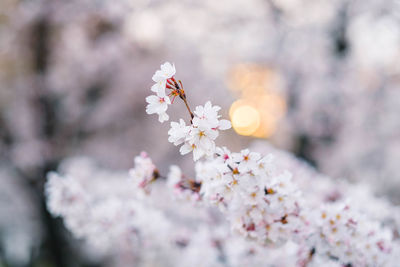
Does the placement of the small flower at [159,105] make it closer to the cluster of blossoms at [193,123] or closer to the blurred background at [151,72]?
the cluster of blossoms at [193,123]

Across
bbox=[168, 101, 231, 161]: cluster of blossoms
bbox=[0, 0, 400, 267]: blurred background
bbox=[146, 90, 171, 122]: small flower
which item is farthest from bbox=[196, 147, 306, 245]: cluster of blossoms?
bbox=[0, 0, 400, 267]: blurred background

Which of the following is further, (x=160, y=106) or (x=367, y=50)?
(x=367, y=50)

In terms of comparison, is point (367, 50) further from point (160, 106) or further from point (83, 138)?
point (83, 138)

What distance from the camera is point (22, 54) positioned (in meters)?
6.00

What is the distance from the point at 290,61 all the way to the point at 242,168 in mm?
5206

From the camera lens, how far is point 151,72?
25.2 ft

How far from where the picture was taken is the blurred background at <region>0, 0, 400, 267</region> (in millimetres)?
5312

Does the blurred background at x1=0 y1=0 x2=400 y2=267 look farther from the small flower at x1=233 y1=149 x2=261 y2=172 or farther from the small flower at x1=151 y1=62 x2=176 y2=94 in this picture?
the small flower at x1=151 y1=62 x2=176 y2=94

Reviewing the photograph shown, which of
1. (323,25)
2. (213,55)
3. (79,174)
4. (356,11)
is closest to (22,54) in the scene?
(79,174)

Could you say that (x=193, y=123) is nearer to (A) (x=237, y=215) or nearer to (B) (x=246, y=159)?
(B) (x=246, y=159)

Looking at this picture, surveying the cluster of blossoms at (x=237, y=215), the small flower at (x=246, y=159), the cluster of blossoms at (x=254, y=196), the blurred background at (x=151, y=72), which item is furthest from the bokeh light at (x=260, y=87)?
the small flower at (x=246, y=159)

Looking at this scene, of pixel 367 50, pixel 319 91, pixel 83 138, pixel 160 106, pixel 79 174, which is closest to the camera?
pixel 160 106

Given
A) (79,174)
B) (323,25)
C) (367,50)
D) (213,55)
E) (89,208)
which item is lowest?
(89,208)

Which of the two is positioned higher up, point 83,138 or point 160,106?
point 83,138
